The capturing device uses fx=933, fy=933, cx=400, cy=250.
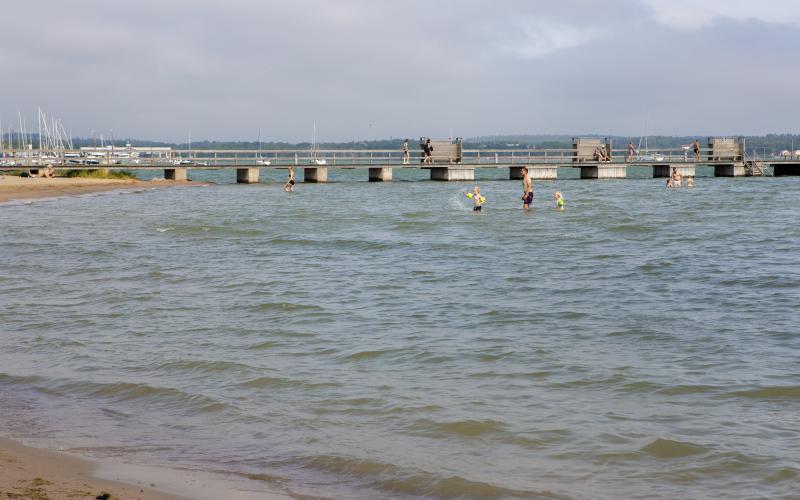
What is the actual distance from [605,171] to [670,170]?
4775 millimetres

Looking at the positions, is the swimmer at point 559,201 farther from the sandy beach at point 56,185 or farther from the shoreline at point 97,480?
the shoreline at point 97,480

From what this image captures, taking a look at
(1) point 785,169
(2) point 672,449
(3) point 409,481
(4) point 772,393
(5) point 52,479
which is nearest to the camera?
(5) point 52,479

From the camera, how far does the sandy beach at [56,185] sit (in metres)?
40.3

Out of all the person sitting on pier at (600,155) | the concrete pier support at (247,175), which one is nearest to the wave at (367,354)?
the concrete pier support at (247,175)

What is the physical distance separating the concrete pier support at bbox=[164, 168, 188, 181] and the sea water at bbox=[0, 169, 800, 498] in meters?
32.7

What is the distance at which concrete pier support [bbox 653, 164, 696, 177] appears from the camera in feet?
198

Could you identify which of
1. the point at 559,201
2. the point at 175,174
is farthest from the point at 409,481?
the point at 175,174

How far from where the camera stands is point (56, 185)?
45.5 m

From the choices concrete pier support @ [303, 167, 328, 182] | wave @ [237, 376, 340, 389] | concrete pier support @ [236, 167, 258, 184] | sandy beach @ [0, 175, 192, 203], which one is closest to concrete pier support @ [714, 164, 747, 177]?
concrete pier support @ [303, 167, 328, 182]

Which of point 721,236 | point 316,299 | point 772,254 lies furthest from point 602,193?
point 316,299

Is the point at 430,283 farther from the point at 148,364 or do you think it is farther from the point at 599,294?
the point at 148,364

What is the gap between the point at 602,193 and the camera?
147ft

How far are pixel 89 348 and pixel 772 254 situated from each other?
1430 cm

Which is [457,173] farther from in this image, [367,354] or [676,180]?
[367,354]
